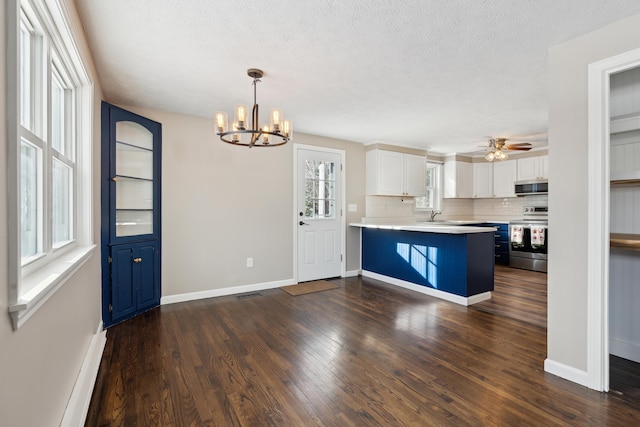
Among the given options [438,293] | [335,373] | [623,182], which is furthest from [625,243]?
[438,293]

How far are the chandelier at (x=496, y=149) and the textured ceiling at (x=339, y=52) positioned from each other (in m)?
1.06

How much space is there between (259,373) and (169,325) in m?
1.37

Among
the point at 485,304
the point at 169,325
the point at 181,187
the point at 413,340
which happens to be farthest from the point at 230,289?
the point at 485,304

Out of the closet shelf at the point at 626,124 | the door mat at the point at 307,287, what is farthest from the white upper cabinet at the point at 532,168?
the door mat at the point at 307,287

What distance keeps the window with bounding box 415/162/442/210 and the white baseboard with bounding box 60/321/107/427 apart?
591 cm

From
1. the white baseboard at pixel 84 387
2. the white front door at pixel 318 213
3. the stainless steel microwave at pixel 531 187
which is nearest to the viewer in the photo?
the white baseboard at pixel 84 387

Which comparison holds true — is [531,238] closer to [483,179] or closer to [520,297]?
[483,179]

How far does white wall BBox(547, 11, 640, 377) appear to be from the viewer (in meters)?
2.07

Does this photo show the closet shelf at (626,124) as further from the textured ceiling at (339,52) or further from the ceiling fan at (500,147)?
the ceiling fan at (500,147)

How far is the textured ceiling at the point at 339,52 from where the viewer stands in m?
1.88

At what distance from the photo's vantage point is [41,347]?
1.29 m

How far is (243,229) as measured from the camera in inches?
171

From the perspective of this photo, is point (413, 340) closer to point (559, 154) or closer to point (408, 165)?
point (559, 154)

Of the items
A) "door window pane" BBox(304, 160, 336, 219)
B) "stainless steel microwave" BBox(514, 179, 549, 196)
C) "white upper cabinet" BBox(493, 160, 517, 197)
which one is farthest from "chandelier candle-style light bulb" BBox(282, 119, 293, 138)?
"white upper cabinet" BBox(493, 160, 517, 197)
